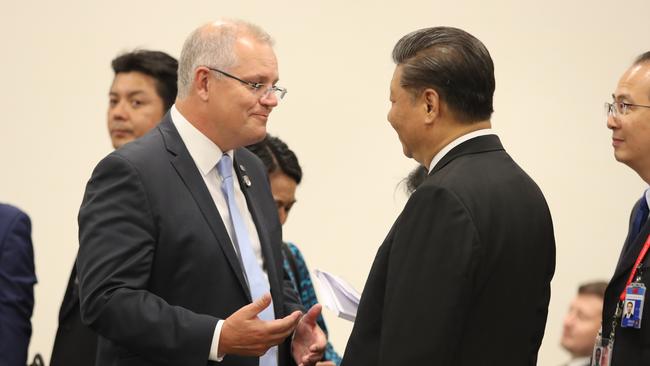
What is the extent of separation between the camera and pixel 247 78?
281cm

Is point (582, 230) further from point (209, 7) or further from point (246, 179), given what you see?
point (246, 179)

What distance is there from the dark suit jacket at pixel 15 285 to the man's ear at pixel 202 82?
99 centimetres

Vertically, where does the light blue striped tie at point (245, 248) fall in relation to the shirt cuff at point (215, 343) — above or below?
above

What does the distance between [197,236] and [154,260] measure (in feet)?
0.41

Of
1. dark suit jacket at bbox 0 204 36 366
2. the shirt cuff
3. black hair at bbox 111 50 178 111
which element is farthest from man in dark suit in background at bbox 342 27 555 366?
black hair at bbox 111 50 178 111

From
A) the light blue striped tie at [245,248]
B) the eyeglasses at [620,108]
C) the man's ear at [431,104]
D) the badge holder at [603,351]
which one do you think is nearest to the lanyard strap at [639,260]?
the badge holder at [603,351]

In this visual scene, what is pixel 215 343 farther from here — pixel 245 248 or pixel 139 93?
pixel 139 93

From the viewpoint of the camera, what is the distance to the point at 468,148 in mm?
2381

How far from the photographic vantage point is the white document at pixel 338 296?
301 centimetres

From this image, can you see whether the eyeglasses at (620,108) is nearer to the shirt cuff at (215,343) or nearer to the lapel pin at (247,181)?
the lapel pin at (247,181)

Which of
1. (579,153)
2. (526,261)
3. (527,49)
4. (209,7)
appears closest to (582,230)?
(579,153)

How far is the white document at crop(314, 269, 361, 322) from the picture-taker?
3.01 meters

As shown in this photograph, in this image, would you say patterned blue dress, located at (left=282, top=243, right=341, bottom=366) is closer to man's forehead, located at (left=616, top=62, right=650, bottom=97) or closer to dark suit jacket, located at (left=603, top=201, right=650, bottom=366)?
dark suit jacket, located at (left=603, top=201, right=650, bottom=366)

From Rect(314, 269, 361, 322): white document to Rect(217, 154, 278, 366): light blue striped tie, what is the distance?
0.25 meters
